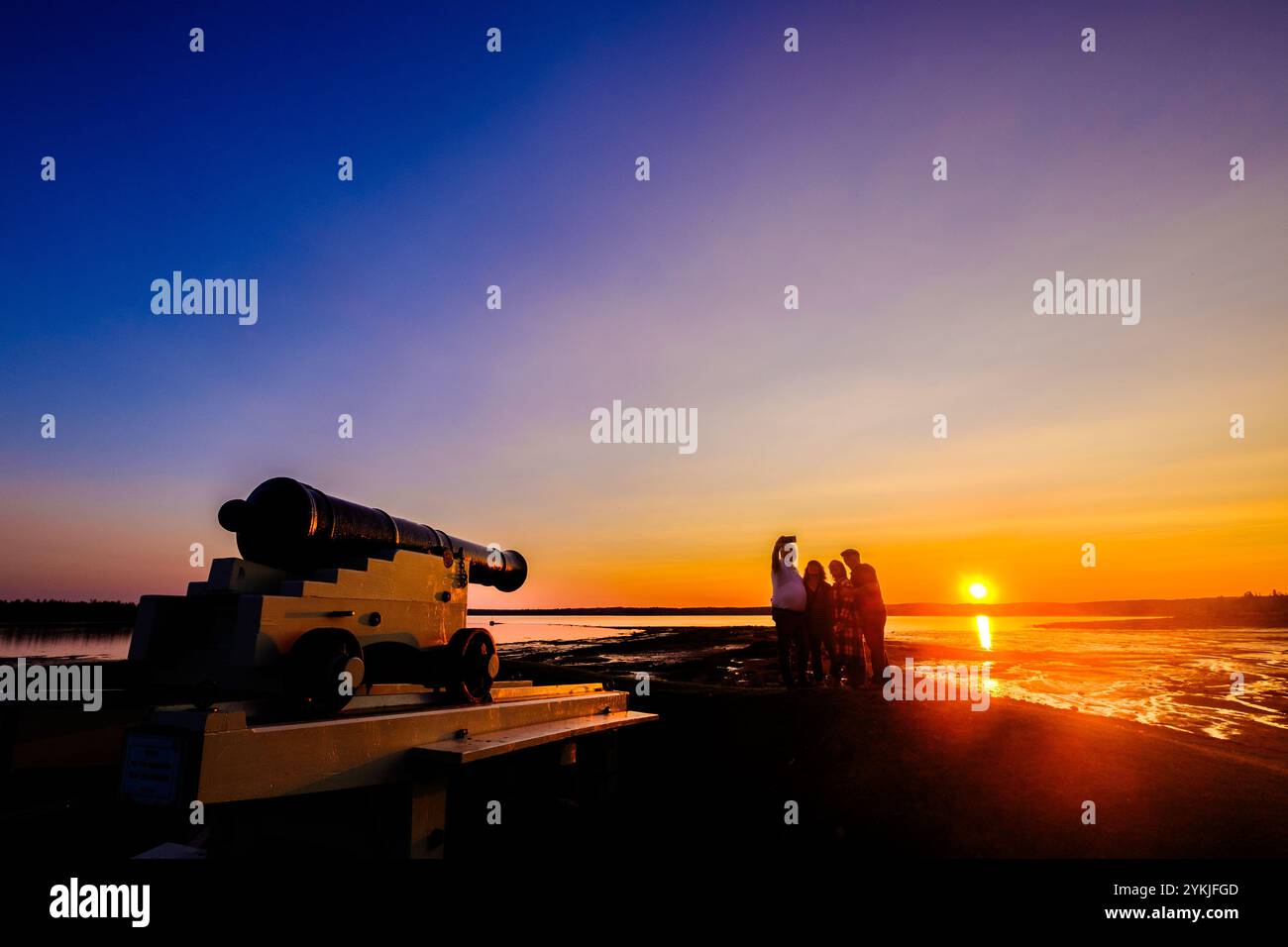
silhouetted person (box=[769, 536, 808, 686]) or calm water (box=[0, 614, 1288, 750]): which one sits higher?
silhouetted person (box=[769, 536, 808, 686])

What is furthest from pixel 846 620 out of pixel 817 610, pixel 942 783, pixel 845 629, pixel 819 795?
pixel 819 795

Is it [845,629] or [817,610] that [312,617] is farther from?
[845,629]

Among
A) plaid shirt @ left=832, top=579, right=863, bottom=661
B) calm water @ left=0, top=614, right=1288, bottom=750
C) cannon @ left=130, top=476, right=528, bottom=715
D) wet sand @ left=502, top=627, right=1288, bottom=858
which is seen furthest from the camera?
plaid shirt @ left=832, top=579, right=863, bottom=661

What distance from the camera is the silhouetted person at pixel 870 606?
9.80 m

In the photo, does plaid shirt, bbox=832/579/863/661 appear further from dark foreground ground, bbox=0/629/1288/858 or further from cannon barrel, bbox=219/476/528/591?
cannon barrel, bbox=219/476/528/591

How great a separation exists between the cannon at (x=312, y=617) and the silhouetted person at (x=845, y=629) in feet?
21.9

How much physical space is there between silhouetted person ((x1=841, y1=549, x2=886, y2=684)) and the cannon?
6430 mm

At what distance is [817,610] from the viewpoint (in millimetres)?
10508

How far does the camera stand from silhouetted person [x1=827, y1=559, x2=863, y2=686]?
33.3ft

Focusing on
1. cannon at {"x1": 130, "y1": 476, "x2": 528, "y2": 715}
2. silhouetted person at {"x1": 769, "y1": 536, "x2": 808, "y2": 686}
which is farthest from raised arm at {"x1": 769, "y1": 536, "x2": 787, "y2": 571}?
cannon at {"x1": 130, "y1": 476, "x2": 528, "y2": 715}

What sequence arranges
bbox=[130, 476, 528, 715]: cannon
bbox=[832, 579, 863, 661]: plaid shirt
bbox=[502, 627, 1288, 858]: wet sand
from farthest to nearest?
bbox=[832, 579, 863, 661]: plaid shirt
bbox=[502, 627, 1288, 858]: wet sand
bbox=[130, 476, 528, 715]: cannon

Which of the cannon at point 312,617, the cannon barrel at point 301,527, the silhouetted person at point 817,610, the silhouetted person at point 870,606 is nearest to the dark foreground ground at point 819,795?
the cannon at point 312,617
